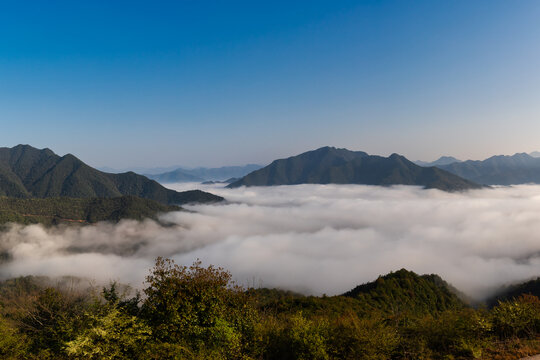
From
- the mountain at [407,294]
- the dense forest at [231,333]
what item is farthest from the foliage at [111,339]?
the mountain at [407,294]

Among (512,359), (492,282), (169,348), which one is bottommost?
(492,282)

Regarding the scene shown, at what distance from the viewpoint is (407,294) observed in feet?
280

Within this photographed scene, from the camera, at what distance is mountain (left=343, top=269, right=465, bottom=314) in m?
78.7

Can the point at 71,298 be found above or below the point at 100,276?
above

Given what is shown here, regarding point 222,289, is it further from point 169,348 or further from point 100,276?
point 100,276

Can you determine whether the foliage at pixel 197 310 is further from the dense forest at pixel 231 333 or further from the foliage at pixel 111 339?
the foliage at pixel 111 339

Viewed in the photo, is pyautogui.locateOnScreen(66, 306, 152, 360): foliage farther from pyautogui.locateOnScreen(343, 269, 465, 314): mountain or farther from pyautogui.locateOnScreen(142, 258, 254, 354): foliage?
pyautogui.locateOnScreen(343, 269, 465, 314): mountain

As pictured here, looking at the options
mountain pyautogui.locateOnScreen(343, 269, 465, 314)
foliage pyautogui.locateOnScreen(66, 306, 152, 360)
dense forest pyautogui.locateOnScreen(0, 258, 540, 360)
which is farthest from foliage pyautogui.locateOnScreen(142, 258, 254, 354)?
mountain pyautogui.locateOnScreen(343, 269, 465, 314)

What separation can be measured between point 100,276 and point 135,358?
723 ft

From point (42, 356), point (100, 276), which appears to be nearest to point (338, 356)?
point (42, 356)

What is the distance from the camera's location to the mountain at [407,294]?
7869 cm

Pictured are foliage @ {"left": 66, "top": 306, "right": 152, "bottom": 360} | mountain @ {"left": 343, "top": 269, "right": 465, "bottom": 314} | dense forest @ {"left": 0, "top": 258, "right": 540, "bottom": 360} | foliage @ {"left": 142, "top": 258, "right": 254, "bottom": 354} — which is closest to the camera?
foliage @ {"left": 66, "top": 306, "right": 152, "bottom": 360}

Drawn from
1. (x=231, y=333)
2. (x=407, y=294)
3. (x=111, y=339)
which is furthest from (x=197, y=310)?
(x=407, y=294)

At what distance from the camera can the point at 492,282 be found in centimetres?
16325
